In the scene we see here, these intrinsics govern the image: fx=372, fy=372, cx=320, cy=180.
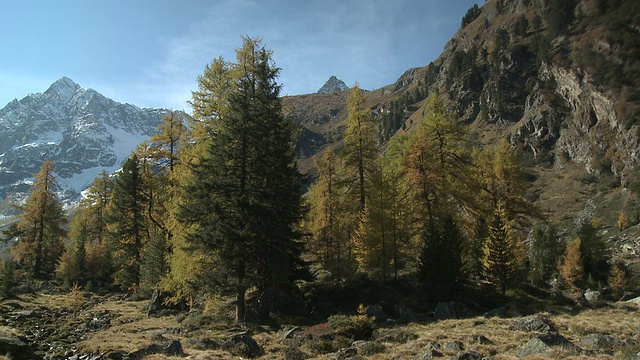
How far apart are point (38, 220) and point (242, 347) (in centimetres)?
4222

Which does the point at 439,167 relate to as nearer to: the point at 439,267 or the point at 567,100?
the point at 439,267

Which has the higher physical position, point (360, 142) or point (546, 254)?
point (360, 142)

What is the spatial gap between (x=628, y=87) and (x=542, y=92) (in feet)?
68.9

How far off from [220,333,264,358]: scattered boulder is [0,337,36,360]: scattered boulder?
5784mm

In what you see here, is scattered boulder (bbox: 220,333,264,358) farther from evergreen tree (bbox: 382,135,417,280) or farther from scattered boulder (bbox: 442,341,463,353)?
evergreen tree (bbox: 382,135,417,280)

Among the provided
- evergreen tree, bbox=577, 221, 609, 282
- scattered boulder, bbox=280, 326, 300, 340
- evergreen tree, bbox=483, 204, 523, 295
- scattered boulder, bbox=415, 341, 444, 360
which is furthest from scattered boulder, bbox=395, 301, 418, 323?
evergreen tree, bbox=577, 221, 609, 282

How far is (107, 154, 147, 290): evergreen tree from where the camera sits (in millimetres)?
34594

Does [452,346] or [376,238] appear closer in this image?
[452,346]

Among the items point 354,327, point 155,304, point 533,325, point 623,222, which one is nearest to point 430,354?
point 354,327

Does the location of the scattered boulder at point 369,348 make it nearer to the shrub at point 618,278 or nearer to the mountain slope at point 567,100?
the shrub at point 618,278

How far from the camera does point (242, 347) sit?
43.0ft

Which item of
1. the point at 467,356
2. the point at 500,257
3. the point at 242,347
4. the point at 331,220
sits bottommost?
the point at 242,347

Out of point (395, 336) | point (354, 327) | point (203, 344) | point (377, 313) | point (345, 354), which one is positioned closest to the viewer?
point (345, 354)

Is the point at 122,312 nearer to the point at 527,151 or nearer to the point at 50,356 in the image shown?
the point at 50,356
